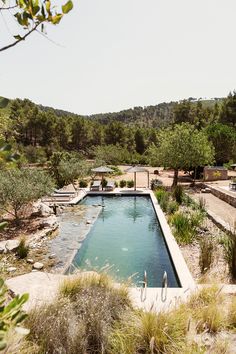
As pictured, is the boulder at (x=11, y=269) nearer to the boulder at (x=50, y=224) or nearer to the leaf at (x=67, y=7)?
the boulder at (x=50, y=224)

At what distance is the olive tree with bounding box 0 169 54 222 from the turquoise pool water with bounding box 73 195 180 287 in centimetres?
245

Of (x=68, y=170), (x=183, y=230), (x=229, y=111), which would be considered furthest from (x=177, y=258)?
(x=229, y=111)

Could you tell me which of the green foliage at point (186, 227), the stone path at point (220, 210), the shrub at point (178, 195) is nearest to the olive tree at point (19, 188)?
the green foliage at point (186, 227)

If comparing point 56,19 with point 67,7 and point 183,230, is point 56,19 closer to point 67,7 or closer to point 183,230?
point 67,7

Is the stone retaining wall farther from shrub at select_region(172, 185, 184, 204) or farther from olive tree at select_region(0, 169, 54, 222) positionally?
olive tree at select_region(0, 169, 54, 222)

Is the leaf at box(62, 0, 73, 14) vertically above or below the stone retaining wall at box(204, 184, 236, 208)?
above

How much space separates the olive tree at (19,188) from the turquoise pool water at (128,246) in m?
2.45

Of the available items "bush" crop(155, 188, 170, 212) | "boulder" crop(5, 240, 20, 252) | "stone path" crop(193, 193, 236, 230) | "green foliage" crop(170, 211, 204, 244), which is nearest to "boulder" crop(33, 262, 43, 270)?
"boulder" crop(5, 240, 20, 252)

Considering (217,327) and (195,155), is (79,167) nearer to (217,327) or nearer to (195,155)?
(195,155)

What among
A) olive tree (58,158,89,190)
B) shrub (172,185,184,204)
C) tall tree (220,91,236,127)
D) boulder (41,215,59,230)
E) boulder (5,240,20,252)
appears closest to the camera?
boulder (5,240,20,252)

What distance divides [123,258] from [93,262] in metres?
0.85

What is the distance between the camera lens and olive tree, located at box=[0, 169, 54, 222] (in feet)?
33.3

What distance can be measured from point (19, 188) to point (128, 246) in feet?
13.8

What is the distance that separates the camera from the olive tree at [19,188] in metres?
10.2
